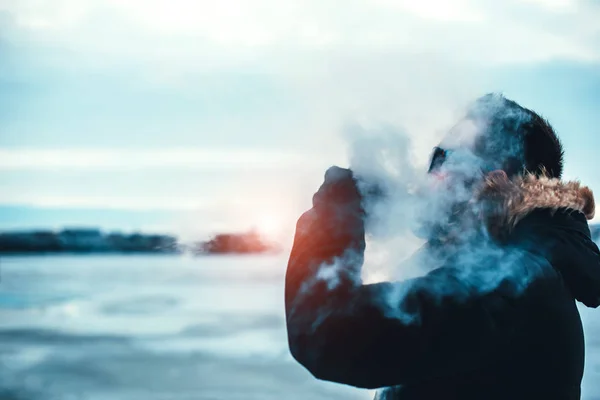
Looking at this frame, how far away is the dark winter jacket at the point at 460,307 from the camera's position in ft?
4.38

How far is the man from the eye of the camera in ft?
4.39

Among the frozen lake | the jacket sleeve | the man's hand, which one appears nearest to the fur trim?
the jacket sleeve

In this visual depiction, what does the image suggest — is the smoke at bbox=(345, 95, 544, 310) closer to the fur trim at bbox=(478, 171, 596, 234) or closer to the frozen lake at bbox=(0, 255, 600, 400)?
the fur trim at bbox=(478, 171, 596, 234)

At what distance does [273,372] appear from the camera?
23.7ft

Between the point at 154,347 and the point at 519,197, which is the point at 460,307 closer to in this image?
the point at 519,197

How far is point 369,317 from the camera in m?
1.33

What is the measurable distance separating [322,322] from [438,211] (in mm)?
374

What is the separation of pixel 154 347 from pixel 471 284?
7.76 meters

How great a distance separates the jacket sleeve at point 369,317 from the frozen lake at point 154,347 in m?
2.86

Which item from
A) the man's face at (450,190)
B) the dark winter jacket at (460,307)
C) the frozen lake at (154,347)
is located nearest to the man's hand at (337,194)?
the dark winter jacket at (460,307)

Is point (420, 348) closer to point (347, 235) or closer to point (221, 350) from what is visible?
point (347, 235)

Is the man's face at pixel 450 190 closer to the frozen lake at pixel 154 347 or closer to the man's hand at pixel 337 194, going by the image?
the man's hand at pixel 337 194

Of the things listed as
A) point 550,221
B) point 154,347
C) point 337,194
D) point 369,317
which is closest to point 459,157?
point 550,221

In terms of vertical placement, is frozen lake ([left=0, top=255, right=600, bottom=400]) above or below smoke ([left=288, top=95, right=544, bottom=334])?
above
